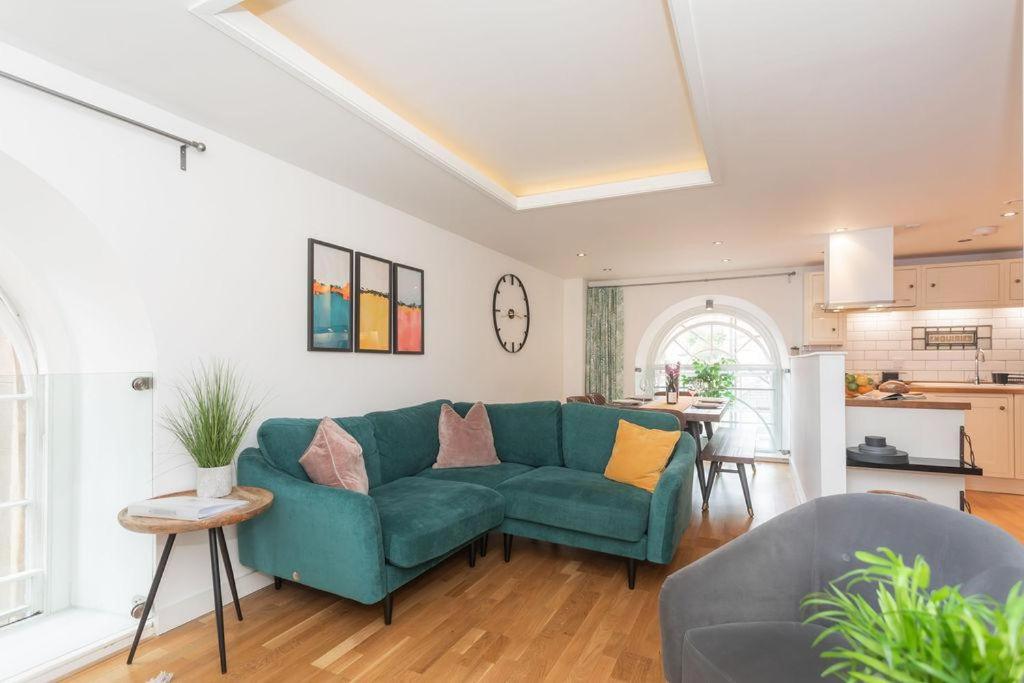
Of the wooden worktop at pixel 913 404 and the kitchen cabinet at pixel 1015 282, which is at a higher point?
the kitchen cabinet at pixel 1015 282

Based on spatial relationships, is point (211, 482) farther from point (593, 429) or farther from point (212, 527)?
point (593, 429)

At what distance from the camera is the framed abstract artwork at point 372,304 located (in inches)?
140

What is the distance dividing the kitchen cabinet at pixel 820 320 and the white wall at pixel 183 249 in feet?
16.2

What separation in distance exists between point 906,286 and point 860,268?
131 centimetres

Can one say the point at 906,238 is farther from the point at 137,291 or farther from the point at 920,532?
the point at 137,291

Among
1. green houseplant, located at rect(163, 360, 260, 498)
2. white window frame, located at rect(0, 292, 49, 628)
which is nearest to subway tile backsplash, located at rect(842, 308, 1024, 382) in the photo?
green houseplant, located at rect(163, 360, 260, 498)

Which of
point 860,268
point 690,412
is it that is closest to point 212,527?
point 690,412

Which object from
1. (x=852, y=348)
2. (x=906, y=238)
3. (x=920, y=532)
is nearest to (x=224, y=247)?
(x=920, y=532)

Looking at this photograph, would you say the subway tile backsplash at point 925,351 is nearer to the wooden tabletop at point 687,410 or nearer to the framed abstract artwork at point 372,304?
the wooden tabletop at point 687,410

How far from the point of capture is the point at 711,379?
6535 mm

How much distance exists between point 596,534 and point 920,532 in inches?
67.0

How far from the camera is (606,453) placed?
3.62 meters

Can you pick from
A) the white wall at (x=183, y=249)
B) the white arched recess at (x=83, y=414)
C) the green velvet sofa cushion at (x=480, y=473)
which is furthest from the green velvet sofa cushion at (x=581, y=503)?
the white arched recess at (x=83, y=414)

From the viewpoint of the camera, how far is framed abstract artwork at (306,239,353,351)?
3.19 m
